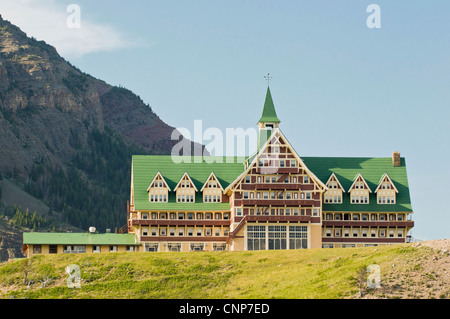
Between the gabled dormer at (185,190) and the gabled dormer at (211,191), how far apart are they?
148cm

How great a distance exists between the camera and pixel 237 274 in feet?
377

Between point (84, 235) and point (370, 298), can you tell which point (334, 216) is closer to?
point (84, 235)

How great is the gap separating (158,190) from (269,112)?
21.1 metres

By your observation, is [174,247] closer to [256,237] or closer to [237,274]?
[256,237]

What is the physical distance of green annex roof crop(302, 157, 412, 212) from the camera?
145250 millimetres

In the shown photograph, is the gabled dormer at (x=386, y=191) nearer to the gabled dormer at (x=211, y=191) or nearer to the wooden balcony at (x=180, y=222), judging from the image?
the wooden balcony at (x=180, y=222)

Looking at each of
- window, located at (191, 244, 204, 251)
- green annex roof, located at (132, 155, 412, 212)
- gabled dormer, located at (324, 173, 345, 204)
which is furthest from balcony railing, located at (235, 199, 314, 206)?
window, located at (191, 244, 204, 251)

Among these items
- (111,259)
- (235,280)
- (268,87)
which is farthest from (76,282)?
(268,87)

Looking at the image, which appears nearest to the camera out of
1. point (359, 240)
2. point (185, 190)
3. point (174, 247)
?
point (174, 247)

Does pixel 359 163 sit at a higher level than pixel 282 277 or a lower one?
higher

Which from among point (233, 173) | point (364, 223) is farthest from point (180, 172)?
point (364, 223)
